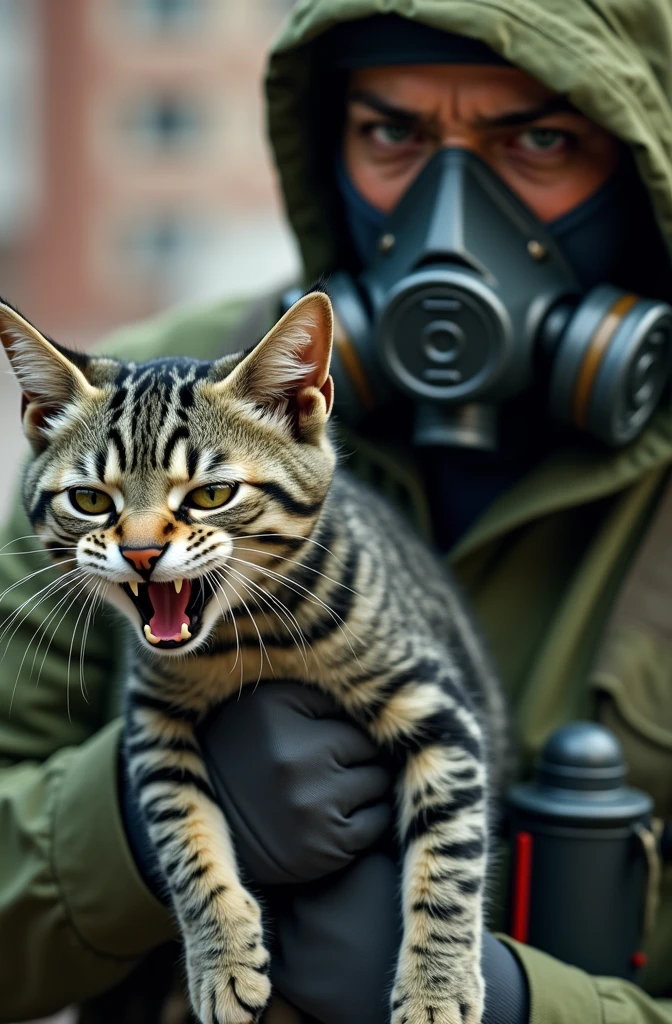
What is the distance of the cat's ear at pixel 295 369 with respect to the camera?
5.70 feet

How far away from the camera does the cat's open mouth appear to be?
1.68 m

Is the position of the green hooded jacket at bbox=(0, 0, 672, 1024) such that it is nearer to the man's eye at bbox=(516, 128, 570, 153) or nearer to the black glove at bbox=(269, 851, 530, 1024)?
the black glove at bbox=(269, 851, 530, 1024)

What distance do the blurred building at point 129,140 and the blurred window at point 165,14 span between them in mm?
24

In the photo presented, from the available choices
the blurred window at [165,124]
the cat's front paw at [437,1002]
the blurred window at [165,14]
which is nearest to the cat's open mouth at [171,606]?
the cat's front paw at [437,1002]

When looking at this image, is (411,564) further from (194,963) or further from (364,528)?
(194,963)

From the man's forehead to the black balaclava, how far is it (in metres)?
0.02

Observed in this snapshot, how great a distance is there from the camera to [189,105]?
28406 mm

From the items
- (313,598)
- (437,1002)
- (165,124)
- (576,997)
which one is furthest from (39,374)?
(165,124)

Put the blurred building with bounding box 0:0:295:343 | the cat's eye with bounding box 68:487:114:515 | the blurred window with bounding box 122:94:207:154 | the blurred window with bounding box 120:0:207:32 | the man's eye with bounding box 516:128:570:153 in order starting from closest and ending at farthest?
the cat's eye with bounding box 68:487:114:515
the man's eye with bounding box 516:128:570:153
the blurred building with bounding box 0:0:295:343
the blurred window with bounding box 122:94:207:154
the blurred window with bounding box 120:0:207:32

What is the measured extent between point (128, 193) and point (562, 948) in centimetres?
2834

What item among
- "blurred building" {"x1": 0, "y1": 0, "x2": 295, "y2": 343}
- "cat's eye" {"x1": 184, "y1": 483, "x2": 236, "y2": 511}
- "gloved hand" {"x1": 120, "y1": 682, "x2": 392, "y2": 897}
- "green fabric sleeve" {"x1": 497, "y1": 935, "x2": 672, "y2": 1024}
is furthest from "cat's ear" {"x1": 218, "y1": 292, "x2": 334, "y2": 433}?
"blurred building" {"x1": 0, "y1": 0, "x2": 295, "y2": 343}

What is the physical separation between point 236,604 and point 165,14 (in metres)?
29.9

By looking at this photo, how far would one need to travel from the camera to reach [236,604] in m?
1.84

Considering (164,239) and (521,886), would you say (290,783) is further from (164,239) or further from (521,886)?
(164,239)
